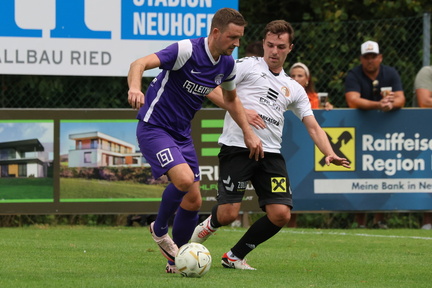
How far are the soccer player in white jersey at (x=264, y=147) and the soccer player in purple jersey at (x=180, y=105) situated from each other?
38 cm

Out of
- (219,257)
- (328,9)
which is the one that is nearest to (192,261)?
(219,257)

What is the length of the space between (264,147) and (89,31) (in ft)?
18.8

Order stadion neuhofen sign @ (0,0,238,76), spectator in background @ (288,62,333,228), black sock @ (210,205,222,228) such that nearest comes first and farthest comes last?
black sock @ (210,205,222,228)
spectator in background @ (288,62,333,228)
stadion neuhofen sign @ (0,0,238,76)

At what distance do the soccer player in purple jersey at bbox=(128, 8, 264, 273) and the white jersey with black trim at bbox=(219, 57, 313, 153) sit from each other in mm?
450

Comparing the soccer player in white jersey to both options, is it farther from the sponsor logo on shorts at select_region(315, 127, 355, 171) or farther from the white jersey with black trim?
the sponsor logo on shorts at select_region(315, 127, 355, 171)

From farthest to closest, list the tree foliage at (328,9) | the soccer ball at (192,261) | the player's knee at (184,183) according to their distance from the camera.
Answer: the tree foliage at (328,9) < the player's knee at (184,183) < the soccer ball at (192,261)

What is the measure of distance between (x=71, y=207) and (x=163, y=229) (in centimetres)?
477

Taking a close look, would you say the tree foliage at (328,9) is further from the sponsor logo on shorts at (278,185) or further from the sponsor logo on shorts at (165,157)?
the sponsor logo on shorts at (165,157)

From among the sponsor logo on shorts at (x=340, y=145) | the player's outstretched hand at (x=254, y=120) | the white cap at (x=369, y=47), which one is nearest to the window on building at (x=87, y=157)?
the sponsor logo on shorts at (x=340, y=145)

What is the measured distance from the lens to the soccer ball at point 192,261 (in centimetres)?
720

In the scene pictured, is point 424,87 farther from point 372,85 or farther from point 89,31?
point 89,31

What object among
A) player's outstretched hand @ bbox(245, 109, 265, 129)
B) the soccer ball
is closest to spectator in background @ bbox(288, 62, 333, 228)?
player's outstretched hand @ bbox(245, 109, 265, 129)

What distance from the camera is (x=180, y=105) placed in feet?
24.8

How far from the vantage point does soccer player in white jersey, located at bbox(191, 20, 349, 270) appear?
8.10 meters
